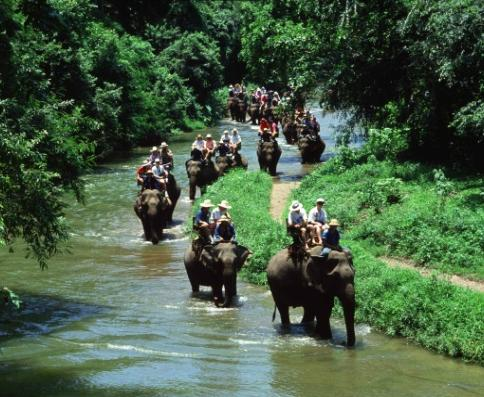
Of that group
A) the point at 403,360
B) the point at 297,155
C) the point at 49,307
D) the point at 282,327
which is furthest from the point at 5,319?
the point at 297,155

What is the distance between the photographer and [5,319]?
16.8 m

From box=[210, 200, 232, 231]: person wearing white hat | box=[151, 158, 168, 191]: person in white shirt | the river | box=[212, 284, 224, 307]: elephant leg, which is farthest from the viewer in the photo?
box=[151, 158, 168, 191]: person in white shirt

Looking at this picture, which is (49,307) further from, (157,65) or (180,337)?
(157,65)

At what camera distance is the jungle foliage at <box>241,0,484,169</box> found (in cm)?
2166

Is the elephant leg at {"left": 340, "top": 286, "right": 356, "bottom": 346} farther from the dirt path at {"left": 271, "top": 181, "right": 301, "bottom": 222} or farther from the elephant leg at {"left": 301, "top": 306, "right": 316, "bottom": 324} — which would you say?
the dirt path at {"left": 271, "top": 181, "right": 301, "bottom": 222}

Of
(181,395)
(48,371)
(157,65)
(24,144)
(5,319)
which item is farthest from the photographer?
(157,65)

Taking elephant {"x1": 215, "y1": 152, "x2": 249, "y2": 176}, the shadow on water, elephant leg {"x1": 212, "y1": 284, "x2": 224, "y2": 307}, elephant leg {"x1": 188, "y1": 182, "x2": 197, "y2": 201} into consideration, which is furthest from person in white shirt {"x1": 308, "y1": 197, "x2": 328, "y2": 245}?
elephant {"x1": 215, "y1": 152, "x2": 249, "y2": 176}

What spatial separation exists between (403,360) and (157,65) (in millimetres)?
34673

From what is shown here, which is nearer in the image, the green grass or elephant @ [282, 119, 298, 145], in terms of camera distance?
the green grass

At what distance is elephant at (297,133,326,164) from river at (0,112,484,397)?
517 inches

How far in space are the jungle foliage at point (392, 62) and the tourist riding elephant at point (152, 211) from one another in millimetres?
6620

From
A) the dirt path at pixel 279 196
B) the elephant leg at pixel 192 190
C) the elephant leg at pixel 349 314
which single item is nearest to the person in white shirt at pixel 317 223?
the elephant leg at pixel 349 314

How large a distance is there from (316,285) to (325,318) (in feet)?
2.13

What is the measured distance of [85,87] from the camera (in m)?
34.4
